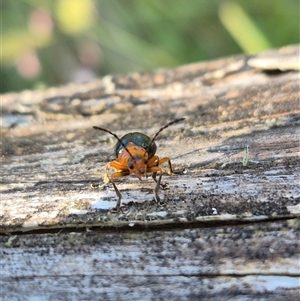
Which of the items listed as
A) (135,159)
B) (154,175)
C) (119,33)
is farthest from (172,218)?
(119,33)

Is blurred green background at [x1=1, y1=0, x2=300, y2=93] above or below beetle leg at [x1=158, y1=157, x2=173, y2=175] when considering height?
above

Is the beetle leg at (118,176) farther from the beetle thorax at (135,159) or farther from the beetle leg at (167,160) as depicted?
the beetle leg at (167,160)

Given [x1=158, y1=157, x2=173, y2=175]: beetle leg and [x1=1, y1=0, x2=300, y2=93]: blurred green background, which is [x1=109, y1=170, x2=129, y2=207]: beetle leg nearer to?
[x1=158, y1=157, x2=173, y2=175]: beetle leg

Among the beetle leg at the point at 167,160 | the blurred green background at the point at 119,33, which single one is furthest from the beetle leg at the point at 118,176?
the blurred green background at the point at 119,33

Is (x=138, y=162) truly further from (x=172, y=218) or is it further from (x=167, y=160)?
(x=172, y=218)

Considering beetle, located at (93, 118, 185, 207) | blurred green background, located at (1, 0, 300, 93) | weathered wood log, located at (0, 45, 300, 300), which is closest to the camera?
weathered wood log, located at (0, 45, 300, 300)

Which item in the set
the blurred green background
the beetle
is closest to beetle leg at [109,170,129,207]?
the beetle
